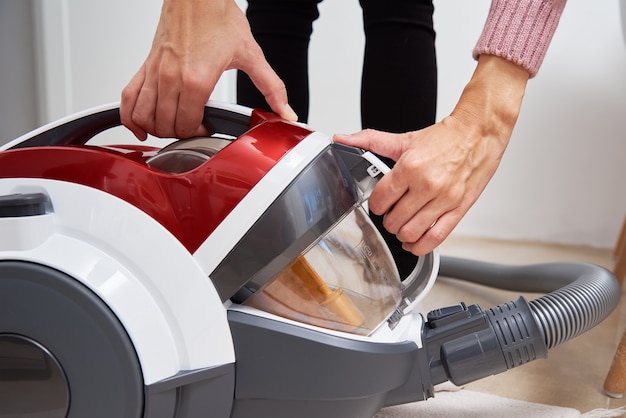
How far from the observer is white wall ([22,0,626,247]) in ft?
5.27

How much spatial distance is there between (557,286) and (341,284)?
0.59 meters

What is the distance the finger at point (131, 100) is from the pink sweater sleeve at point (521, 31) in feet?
1.13

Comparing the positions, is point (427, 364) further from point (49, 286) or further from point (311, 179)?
point (49, 286)

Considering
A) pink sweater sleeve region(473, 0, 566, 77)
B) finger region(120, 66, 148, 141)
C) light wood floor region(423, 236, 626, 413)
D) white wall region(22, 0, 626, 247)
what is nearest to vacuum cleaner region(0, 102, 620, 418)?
finger region(120, 66, 148, 141)

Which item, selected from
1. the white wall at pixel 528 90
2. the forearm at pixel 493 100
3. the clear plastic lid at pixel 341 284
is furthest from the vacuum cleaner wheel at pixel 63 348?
the white wall at pixel 528 90

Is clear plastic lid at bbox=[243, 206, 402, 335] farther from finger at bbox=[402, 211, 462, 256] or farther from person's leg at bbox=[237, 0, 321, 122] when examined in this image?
person's leg at bbox=[237, 0, 321, 122]

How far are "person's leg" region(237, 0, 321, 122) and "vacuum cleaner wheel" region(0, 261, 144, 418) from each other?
47 centimetres

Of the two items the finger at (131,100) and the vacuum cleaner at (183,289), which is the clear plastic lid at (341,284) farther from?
the finger at (131,100)

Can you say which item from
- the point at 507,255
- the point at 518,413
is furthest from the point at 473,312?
the point at 507,255

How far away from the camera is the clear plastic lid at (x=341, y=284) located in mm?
522

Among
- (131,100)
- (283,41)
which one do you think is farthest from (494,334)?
(283,41)

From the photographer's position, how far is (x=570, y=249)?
5.78 ft

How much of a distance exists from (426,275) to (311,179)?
22 cm

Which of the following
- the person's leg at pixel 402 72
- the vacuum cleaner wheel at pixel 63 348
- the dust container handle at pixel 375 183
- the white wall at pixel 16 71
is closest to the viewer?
the vacuum cleaner wheel at pixel 63 348
